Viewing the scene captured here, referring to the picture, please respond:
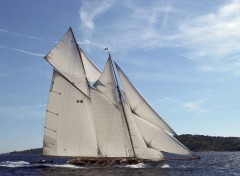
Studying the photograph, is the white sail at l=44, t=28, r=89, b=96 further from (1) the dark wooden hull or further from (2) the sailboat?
(1) the dark wooden hull

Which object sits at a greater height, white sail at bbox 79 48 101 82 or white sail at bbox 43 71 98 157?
white sail at bbox 79 48 101 82

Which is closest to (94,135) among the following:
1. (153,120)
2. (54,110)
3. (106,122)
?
(106,122)

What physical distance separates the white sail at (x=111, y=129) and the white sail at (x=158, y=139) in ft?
13.4

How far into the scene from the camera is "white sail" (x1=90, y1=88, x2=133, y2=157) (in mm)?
63781

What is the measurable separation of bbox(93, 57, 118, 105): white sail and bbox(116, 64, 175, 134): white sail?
3.53 metres

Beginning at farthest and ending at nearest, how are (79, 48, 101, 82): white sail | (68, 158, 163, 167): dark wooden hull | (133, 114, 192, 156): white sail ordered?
(79, 48, 101, 82): white sail, (68, 158, 163, 167): dark wooden hull, (133, 114, 192, 156): white sail

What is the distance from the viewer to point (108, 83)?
213 feet

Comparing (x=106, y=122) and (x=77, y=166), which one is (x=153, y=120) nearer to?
(x=106, y=122)

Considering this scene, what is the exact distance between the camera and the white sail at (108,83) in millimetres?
64750

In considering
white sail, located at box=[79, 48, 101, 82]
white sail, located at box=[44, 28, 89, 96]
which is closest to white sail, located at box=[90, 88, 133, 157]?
white sail, located at box=[44, 28, 89, 96]

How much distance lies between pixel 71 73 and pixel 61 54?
11.3 ft

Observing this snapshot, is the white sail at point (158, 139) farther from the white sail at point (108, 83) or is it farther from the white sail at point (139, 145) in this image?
the white sail at point (108, 83)

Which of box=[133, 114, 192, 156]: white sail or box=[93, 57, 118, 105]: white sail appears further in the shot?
box=[93, 57, 118, 105]: white sail

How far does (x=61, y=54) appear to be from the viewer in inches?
2625
